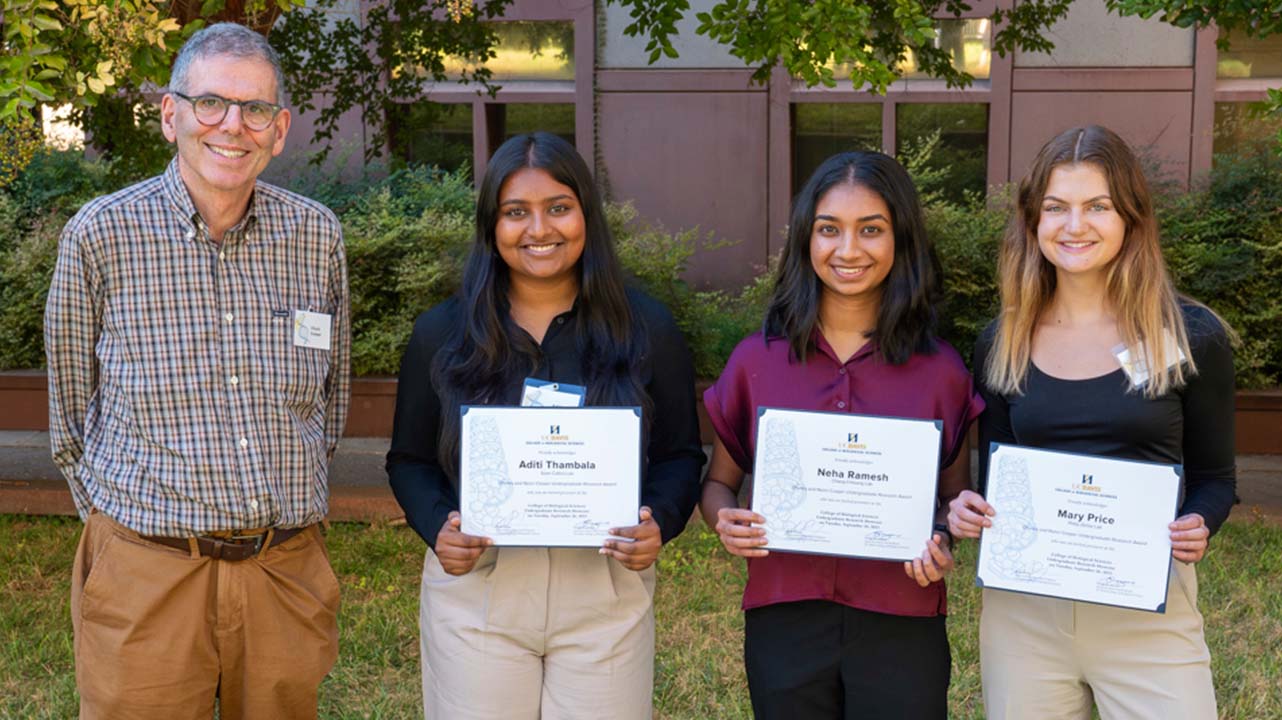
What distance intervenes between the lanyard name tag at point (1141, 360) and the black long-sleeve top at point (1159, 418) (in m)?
0.02

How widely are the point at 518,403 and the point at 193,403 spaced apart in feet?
2.46

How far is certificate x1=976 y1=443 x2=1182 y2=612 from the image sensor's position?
8.51 ft

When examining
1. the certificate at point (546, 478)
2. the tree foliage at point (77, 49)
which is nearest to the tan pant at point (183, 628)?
the certificate at point (546, 478)

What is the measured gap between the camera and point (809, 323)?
282 centimetres

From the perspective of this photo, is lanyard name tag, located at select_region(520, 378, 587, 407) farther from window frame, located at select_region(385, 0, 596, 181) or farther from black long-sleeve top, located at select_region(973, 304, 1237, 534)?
window frame, located at select_region(385, 0, 596, 181)

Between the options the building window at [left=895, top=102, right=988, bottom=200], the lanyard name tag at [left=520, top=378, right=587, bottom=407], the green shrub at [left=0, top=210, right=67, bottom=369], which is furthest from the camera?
the building window at [left=895, top=102, right=988, bottom=200]

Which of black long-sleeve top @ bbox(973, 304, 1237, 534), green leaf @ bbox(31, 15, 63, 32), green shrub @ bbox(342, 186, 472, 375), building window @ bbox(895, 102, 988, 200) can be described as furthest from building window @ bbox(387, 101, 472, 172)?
black long-sleeve top @ bbox(973, 304, 1237, 534)

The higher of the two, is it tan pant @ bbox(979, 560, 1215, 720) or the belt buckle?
the belt buckle

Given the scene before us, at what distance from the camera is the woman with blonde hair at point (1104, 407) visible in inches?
105

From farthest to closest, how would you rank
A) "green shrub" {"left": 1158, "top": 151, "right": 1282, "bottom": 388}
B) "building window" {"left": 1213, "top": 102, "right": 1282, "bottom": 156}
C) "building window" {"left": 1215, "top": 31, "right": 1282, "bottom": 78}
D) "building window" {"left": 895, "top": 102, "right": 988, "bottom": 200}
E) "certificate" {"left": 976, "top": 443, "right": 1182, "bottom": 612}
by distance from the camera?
"building window" {"left": 895, "top": 102, "right": 988, "bottom": 200}
"building window" {"left": 1215, "top": 31, "right": 1282, "bottom": 78}
"building window" {"left": 1213, "top": 102, "right": 1282, "bottom": 156}
"green shrub" {"left": 1158, "top": 151, "right": 1282, "bottom": 388}
"certificate" {"left": 976, "top": 443, "right": 1182, "bottom": 612}

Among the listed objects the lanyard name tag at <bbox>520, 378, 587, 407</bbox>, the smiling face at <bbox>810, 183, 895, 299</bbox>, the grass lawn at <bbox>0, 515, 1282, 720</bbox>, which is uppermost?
the smiling face at <bbox>810, 183, 895, 299</bbox>

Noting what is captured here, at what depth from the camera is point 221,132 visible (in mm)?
2773

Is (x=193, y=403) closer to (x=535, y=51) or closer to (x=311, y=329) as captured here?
(x=311, y=329)

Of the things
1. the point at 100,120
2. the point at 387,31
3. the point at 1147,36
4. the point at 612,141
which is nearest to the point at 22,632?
the point at 100,120
